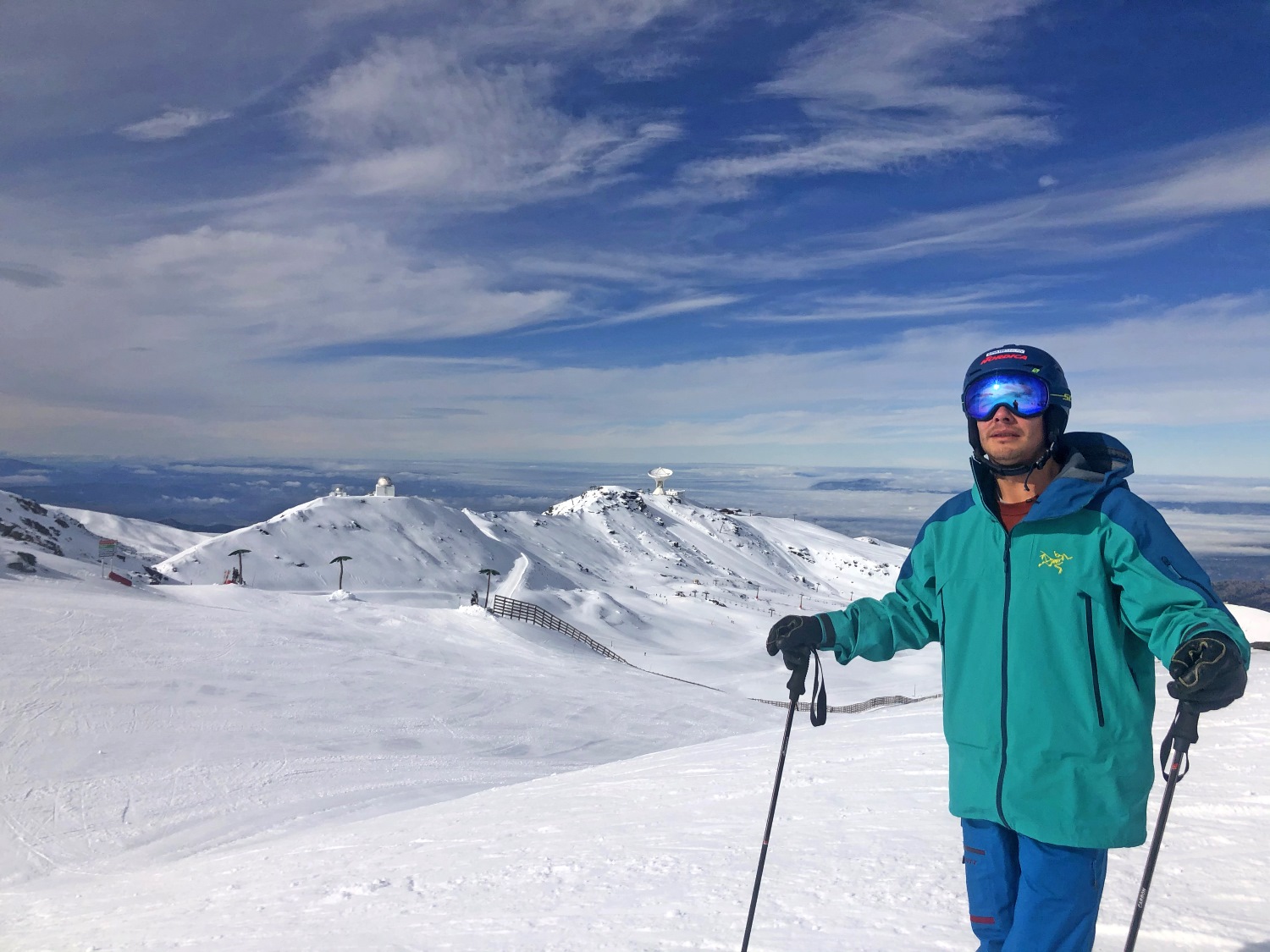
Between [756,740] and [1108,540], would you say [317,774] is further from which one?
[1108,540]

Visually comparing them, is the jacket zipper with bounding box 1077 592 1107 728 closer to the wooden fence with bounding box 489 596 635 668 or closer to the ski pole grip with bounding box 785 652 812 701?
the ski pole grip with bounding box 785 652 812 701

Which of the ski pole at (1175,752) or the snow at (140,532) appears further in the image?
the snow at (140,532)

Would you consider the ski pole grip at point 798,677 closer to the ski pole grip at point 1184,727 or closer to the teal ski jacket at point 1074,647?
→ the teal ski jacket at point 1074,647

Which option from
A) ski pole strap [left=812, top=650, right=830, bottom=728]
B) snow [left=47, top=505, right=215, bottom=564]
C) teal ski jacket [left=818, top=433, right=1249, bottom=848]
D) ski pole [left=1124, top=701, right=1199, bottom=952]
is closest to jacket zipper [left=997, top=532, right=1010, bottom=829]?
teal ski jacket [left=818, top=433, right=1249, bottom=848]

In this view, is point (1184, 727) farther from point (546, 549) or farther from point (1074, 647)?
point (546, 549)

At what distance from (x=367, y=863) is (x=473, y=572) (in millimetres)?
41605

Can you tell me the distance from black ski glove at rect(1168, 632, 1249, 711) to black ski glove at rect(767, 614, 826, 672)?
1311mm

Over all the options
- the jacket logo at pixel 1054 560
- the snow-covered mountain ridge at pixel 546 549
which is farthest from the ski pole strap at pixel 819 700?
the snow-covered mountain ridge at pixel 546 549

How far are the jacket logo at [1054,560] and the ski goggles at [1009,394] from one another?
0.54m

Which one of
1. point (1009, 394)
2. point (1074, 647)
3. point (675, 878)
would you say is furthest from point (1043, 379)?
point (675, 878)

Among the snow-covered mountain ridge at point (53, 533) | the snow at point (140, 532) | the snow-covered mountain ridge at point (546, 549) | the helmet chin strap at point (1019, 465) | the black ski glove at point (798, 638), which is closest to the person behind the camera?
the helmet chin strap at point (1019, 465)

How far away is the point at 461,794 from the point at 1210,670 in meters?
11.8

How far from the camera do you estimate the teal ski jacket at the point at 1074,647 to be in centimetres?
271

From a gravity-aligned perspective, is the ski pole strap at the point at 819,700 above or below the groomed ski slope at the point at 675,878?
above
